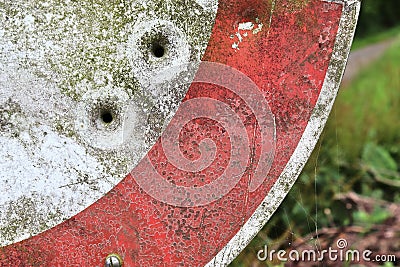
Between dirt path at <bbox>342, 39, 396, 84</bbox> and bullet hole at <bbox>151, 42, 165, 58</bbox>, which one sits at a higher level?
dirt path at <bbox>342, 39, 396, 84</bbox>

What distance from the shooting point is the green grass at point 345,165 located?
2.54 m

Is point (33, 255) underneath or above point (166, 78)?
underneath

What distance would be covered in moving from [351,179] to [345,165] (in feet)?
0.53

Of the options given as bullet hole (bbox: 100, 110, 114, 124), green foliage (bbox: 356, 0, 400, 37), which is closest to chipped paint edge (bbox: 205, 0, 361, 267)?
bullet hole (bbox: 100, 110, 114, 124)

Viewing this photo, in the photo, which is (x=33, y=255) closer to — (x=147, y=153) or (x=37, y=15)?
(x=147, y=153)

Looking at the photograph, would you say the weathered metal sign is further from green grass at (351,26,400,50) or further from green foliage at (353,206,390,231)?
green grass at (351,26,400,50)

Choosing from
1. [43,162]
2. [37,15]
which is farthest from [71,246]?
[37,15]

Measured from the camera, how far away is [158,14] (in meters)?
1.38

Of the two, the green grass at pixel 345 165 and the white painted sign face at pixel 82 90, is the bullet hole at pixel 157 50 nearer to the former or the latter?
the white painted sign face at pixel 82 90

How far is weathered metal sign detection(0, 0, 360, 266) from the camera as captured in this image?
1.38 meters

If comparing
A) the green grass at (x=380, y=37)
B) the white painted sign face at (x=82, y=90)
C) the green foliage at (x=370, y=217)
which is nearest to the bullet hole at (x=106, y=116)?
the white painted sign face at (x=82, y=90)

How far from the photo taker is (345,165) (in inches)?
129

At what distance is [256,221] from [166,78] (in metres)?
0.40

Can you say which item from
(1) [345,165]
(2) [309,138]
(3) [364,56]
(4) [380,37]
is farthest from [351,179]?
(4) [380,37]
